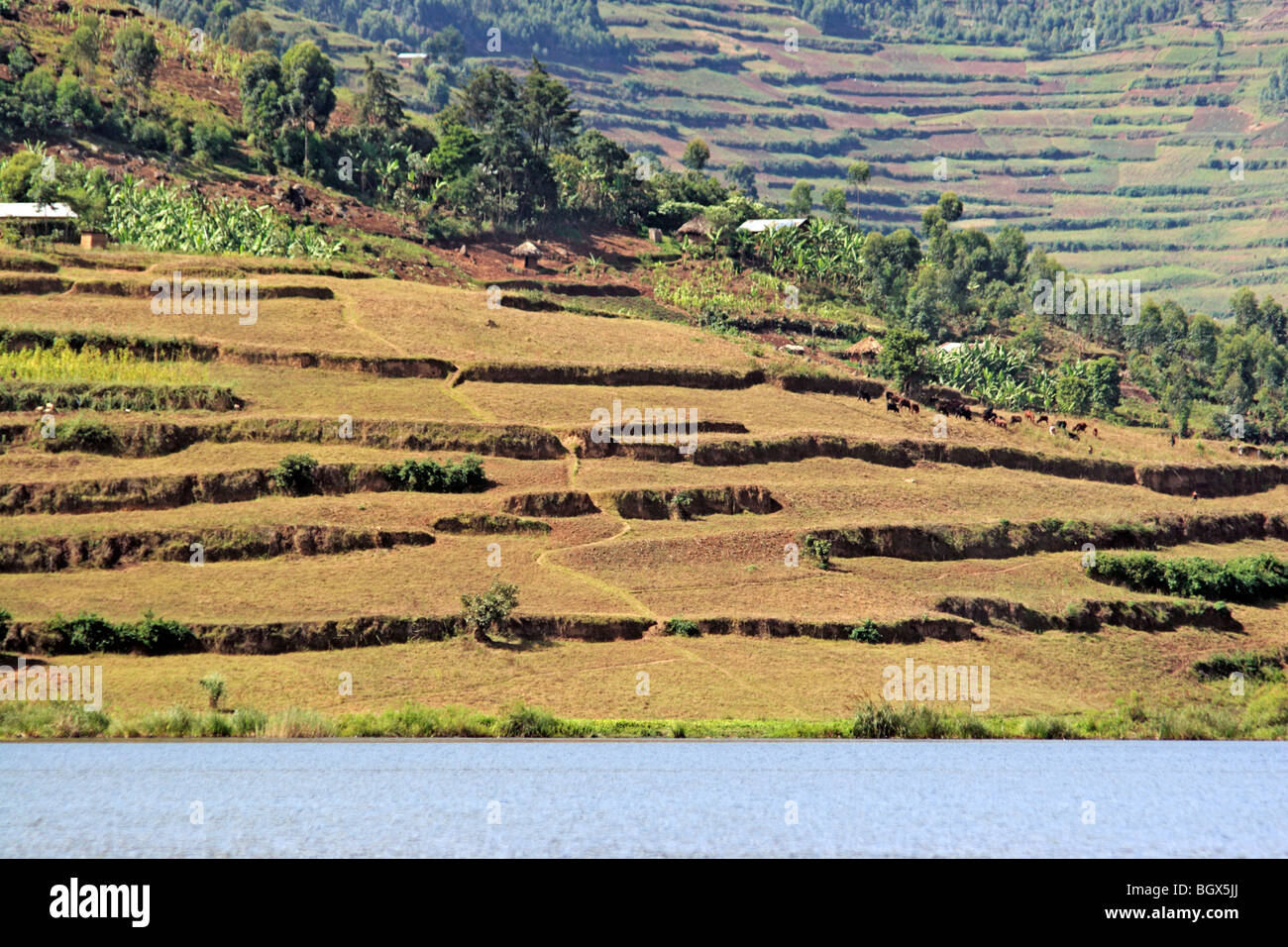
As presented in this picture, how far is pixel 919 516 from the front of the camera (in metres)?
53.9

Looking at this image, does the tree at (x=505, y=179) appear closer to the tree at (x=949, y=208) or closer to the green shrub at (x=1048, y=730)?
Result: the tree at (x=949, y=208)

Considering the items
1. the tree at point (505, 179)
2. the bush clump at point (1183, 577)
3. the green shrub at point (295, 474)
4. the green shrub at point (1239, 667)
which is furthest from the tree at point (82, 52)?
the green shrub at point (1239, 667)

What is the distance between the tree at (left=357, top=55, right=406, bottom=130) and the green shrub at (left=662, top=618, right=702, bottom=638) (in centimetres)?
7870

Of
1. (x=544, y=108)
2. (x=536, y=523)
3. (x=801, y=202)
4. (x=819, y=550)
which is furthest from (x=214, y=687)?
(x=801, y=202)

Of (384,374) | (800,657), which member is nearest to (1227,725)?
(800,657)

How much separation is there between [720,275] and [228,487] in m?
58.9

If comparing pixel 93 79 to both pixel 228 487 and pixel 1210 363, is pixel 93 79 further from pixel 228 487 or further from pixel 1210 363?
pixel 1210 363

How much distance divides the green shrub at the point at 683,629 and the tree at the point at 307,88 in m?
68.5

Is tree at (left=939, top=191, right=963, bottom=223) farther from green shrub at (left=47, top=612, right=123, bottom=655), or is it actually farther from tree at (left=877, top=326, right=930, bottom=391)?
green shrub at (left=47, top=612, right=123, bottom=655)

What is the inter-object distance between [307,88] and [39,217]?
1415 inches

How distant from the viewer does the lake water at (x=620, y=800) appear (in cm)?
2009

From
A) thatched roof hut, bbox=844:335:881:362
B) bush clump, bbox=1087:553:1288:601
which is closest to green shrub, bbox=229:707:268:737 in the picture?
bush clump, bbox=1087:553:1288:601

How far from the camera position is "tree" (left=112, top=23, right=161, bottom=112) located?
97938 mm

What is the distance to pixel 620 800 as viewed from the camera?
2266 centimetres
